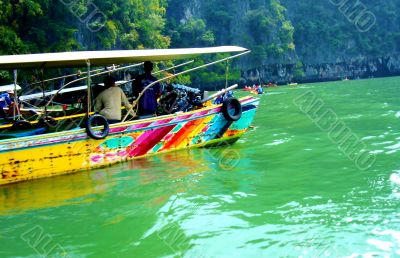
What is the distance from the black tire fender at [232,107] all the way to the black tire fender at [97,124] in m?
2.37

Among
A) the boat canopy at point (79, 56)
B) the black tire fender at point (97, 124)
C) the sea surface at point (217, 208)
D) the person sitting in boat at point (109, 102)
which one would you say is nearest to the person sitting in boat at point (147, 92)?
the boat canopy at point (79, 56)

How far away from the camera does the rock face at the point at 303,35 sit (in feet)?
176

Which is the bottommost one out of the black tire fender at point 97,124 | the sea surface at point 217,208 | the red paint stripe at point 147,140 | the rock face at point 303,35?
the sea surface at point 217,208

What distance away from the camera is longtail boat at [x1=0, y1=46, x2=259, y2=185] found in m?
5.97

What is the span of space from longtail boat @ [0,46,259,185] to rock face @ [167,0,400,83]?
4588cm

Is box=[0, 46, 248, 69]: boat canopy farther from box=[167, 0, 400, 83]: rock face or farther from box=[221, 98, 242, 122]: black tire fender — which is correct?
box=[167, 0, 400, 83]: rock face

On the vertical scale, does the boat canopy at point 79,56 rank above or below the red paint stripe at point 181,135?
above

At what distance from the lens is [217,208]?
4707 millimetres

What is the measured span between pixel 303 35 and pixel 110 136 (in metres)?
57.9

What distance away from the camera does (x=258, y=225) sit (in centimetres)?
418

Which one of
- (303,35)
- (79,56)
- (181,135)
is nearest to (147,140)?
(181,135)

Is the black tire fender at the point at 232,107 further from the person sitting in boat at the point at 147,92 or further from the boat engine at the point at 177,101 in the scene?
the person sitting in boat at the point at 147,92

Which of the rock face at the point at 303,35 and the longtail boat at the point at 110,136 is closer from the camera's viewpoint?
the longtail boat at the point at 110,136

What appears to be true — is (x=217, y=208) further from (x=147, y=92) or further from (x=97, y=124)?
(x=147, y=92)
